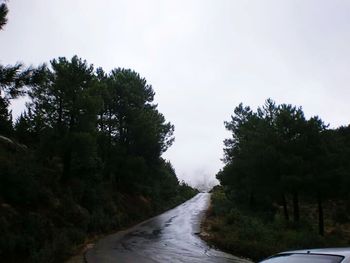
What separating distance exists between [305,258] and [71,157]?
3294 centimetres

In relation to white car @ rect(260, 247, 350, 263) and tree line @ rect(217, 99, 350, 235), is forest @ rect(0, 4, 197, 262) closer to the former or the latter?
white car @ rect(260, 247, 350, 263)

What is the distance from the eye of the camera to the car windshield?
5453 millimetres

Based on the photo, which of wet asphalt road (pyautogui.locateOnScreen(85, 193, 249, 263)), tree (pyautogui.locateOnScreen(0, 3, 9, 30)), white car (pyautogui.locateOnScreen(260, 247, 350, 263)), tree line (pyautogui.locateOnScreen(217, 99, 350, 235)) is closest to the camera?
white car (pyautogui.locateOnScreen(260, 247, 350, 263))

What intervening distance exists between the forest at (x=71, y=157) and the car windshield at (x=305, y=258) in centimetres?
722

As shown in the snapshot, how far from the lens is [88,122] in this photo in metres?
34.6

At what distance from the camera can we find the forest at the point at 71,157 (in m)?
20.9

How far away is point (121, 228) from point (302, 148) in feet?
56.5

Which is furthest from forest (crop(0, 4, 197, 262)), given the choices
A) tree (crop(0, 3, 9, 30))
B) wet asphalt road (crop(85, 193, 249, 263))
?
wet asphalt road (crop(85, 193, 249, 263))

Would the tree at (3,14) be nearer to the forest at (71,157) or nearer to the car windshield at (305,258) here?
the forest at (71,157)

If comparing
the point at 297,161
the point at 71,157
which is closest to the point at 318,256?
the point at 297,161

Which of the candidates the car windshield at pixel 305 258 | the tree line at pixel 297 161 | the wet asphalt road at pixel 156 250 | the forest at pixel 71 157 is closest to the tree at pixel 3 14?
the forest at pixel 71 157

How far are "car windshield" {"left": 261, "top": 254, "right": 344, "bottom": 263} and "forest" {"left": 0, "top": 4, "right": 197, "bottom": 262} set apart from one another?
7.22 m

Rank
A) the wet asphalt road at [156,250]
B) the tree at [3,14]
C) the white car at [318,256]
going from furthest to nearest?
the wet asphalt road at [156,250], the tree at [3,14], the white car at [318,256]

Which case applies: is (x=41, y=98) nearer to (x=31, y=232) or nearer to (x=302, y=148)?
(x=31, y=232)
